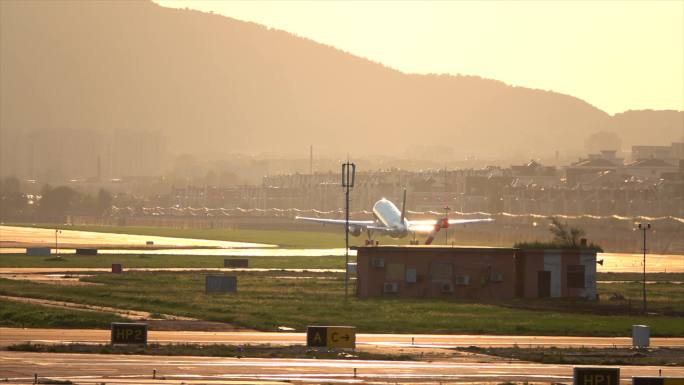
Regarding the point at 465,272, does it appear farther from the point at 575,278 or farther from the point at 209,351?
the point at 209,351

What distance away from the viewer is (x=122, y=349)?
202ft

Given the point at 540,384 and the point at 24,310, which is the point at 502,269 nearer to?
the point at 24,310

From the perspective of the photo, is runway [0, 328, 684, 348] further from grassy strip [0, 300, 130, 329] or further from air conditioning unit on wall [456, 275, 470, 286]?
air conditioning unit on wall [456, 275, 470, 286]

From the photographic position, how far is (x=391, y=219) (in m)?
171

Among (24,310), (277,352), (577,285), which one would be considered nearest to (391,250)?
(577,285)

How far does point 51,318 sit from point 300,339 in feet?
45.6

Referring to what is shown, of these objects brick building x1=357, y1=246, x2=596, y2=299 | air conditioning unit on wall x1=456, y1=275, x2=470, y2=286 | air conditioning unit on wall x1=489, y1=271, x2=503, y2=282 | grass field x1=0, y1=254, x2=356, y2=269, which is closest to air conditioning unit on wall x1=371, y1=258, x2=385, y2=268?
brick building x1=357, y1=246, x2=596, y2=299

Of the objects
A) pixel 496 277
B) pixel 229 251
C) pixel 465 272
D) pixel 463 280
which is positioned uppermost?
pixel 229 251

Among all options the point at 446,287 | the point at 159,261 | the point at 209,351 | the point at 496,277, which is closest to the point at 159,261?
the point at 159,261

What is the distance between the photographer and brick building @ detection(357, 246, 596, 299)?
96438 millimetres

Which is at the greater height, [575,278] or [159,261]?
[575,278]

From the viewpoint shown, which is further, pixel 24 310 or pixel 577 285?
pixel 577 285

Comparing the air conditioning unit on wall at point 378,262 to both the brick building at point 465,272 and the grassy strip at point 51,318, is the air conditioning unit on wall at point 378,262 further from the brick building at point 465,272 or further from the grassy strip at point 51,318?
the grassy strip at point 51,318

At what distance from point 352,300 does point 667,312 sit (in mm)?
18424
